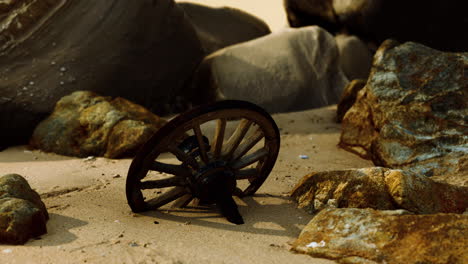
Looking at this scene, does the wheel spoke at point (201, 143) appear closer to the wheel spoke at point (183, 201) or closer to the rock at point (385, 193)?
the wheel spoke at point (183, 201)

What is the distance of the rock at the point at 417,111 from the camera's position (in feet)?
13.3

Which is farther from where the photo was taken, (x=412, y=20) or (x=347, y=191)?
(x=412, y=20)

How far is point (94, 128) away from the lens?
192 inches

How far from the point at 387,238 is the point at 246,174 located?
43.2 inches

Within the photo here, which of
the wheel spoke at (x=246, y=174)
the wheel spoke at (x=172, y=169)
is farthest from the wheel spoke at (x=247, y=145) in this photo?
the wheel spoke at (x=172, y=169)

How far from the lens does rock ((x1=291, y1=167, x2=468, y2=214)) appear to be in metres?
2.97

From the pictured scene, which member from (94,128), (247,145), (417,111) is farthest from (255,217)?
(94,128)

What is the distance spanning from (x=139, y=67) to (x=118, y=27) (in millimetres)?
512

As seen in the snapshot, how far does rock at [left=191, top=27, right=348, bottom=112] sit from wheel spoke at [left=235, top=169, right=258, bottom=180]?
9.48 ft

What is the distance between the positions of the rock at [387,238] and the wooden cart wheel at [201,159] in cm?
60

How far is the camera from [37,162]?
4602 millimetres

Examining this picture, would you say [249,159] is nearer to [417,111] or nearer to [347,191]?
[347,191]

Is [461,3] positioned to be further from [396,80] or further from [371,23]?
[396,80]

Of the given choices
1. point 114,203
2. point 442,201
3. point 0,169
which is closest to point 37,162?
point 0,169
